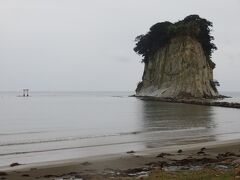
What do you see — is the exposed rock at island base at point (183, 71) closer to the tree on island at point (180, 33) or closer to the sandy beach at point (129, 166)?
the tree on island at point (180, 33)

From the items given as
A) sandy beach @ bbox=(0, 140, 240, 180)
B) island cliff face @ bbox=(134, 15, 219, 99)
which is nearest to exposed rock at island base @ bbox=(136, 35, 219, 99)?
island cliff face @ bbox=(134, 15, 219, 99)

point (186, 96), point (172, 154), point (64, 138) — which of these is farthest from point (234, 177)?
point (186, 96)

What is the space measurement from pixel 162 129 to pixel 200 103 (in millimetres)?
51309

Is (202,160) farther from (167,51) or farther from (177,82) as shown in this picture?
(167,51)

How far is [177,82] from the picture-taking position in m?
115

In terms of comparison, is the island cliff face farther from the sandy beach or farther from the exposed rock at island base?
the sandy beach

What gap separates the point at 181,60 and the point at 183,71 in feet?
10.8

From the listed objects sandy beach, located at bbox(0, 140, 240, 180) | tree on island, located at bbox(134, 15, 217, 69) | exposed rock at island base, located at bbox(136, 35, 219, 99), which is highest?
tree on island, located at bbox(134, 15, 217, 69)

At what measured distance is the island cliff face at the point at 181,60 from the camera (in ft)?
370

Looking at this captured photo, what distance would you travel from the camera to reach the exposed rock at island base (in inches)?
4417

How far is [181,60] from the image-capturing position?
4535 inches

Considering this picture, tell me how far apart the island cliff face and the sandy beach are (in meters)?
91.4

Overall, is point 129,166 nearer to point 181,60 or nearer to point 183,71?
point 183,71

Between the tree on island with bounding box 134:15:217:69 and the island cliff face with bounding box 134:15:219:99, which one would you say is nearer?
the island cliff face with bounding box 134:15:219:99
